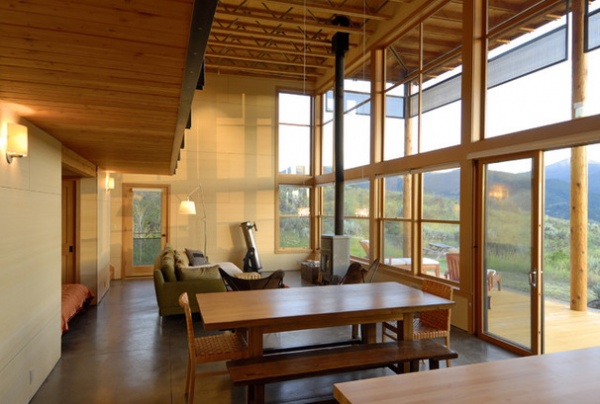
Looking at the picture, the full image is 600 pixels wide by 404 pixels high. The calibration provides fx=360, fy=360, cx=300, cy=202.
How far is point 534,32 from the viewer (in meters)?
4.07

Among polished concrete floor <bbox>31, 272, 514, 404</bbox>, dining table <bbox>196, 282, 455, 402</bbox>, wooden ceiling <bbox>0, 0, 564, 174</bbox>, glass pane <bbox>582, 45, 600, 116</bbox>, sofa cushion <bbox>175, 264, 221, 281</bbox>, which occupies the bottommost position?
polished concrete floor <bbox>31, 272, 514, 404</bbox>

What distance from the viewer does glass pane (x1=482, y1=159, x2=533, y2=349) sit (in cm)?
394

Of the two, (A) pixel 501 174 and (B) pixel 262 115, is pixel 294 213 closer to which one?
(B) pixel 262 115

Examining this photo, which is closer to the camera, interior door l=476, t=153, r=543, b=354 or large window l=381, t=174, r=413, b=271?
interior door l=476, t=153, r=543, b=354

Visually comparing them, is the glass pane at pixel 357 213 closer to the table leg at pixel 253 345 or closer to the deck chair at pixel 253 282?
the deck chair at pixel 253 282

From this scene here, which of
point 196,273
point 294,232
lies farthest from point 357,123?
point 196,273

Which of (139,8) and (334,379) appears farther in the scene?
(334,379)

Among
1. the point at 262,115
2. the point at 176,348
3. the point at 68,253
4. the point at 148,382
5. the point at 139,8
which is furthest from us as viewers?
the point at 262,115

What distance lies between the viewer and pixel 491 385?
1.53 meters

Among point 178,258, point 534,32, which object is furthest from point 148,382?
point 534,32

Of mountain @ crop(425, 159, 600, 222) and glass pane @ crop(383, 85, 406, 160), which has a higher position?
glass pane @ crop(383, 85, 406, 160)

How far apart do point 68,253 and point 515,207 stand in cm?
638

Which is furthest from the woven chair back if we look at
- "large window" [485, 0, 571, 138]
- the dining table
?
"large window" [485, 0, 571, 138]

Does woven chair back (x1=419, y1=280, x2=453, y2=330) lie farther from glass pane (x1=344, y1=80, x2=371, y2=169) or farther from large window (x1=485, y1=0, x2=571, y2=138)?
glass pane (x1=344, y1=80, x2=371, y2=169)
